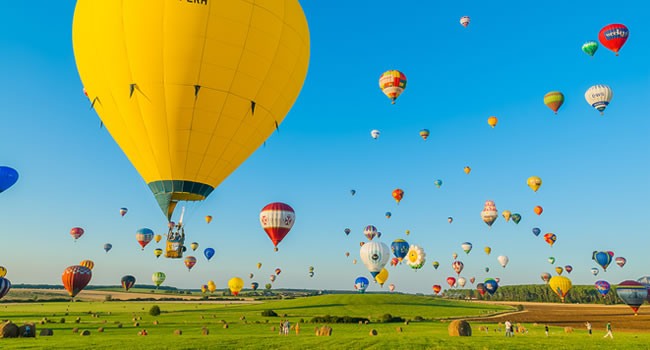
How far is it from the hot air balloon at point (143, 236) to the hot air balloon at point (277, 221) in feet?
127

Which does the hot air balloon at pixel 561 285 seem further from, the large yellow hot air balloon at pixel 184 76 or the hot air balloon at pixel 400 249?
the large yellow hot air balloon at pixel 184 76

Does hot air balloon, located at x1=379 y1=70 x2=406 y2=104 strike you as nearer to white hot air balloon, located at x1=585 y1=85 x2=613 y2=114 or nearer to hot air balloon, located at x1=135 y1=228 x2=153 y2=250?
white hot air balloon, located at x1=585 y1=85 x2=613 y2=114

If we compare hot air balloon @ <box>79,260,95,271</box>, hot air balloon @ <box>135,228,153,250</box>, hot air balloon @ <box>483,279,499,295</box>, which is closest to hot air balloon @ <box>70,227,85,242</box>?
hot air balloon @ <box>79,260,95,271</box>

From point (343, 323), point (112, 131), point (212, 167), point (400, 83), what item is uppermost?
point (400, 83)

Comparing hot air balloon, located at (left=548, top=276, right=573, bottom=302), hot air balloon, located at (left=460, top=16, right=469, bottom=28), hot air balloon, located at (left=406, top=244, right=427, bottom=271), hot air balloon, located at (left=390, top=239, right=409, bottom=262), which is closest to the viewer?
hot air balloon, located at (left=460, top=16, right=469, bottom=28)

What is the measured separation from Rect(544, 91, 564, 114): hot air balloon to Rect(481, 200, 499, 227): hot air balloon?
30378mm

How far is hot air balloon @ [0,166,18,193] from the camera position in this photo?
47.9m

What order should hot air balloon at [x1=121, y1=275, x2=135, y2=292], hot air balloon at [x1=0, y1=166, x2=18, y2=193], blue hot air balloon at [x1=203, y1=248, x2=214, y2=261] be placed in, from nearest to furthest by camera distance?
hot air balloon at [x1=0, y1=166, x2=18, y2=193] < hot air balloon at [x1=121, y1=275, x2=135, y2=292] < blue hot air balloon at [x1=203, y1=248, x2=214, y2=261]

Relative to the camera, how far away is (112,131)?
2344 centimetres

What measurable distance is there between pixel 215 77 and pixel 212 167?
508 cm

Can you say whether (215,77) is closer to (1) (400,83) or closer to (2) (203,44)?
(2) (203,44)

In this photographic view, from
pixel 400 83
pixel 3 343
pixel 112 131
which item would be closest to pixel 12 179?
pixel 3 343

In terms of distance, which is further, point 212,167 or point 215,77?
point 212,167

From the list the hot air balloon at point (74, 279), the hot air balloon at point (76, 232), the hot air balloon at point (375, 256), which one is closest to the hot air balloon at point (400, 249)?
the hot air balloon at point (375, 256)
